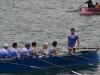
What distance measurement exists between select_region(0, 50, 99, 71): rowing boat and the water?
0.58 metres

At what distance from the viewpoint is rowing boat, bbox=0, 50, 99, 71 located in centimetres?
3328

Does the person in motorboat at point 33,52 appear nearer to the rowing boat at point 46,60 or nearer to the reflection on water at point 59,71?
the rowing boat at point 46,60

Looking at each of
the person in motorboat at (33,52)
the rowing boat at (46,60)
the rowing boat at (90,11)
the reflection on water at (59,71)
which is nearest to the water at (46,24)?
the reflection on water at (59,71)

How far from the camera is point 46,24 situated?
54375 mm

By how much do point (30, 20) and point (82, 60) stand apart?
21.8 meters

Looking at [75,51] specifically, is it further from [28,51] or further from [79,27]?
[79,27]

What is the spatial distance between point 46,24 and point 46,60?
20.4 m

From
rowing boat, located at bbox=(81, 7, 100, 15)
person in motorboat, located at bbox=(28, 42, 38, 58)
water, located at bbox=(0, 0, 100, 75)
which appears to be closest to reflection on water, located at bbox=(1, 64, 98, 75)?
water, located at bbox=(0, 0, 100, 75)

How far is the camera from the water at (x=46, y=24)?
4597cm

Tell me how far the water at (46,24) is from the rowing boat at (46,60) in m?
0.58

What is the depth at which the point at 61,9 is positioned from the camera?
64.4m

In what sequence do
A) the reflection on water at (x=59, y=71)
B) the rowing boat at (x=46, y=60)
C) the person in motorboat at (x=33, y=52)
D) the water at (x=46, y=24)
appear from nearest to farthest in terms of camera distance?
the rowing boat at (x=46, y=60), the reflection on water at (x=59, y=71), the person in motorboat at (x=33, y=52), the water at (x=46, y=24)

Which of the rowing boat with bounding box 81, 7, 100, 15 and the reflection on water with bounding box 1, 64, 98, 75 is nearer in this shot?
the reflection on water with bounding box 1, 64, 98, 75

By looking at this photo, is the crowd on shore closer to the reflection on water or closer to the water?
the reflection on water
